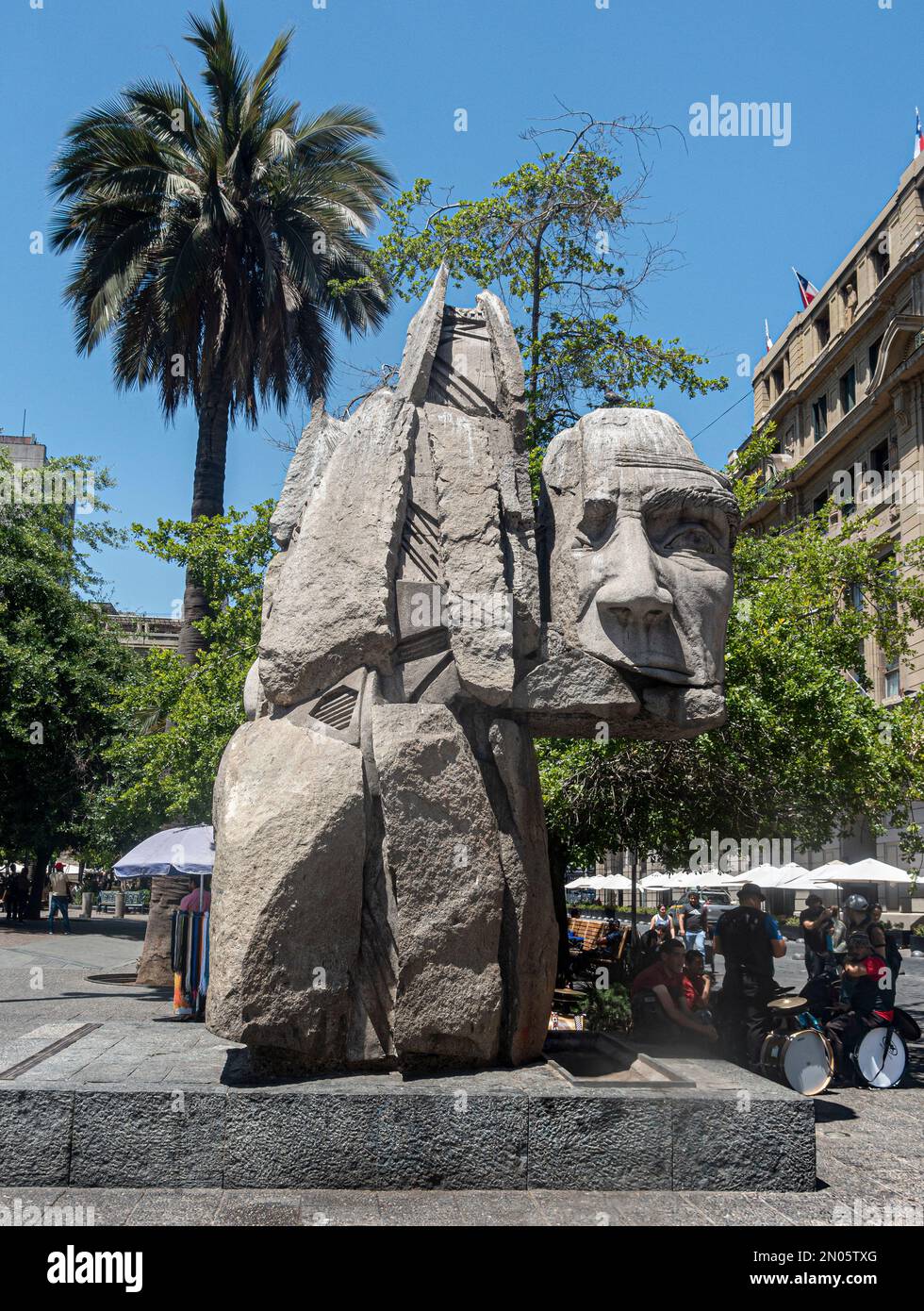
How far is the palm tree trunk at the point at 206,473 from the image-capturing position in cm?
1706

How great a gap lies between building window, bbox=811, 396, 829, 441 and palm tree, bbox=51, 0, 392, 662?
27.5 meters

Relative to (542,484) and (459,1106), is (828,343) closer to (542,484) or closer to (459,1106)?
(542,484)

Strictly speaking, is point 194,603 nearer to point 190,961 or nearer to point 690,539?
point 190,961

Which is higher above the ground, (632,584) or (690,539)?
(690,539)

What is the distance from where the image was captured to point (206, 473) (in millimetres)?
17922

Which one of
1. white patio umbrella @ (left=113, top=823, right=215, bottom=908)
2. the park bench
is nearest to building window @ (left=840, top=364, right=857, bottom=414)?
the park bench

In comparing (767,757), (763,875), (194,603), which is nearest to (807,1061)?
(767,757)

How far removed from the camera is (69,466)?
2756 centimetres

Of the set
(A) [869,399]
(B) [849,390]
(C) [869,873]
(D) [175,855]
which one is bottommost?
(C) [869,873]

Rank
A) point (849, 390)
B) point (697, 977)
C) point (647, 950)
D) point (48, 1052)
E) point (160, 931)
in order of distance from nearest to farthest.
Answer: point (48, 1052), point (697, 977), point (160, 931), point (647, 950), point (849, 390)

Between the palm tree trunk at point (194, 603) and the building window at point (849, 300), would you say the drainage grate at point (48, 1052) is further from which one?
the building window at point (849, 300)

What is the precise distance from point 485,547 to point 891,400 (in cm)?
3293

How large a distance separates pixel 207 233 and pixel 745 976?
14.0 meters
